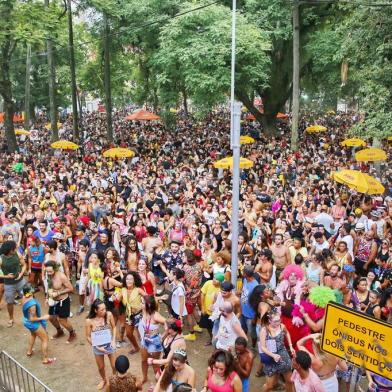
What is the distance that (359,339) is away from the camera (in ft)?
11.0

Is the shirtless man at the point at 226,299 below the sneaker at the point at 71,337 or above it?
above

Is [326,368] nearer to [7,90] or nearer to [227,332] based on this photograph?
[227,332]

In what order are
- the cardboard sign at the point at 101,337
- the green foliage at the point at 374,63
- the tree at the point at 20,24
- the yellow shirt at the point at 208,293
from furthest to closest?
the tree at the point at 20,24
the green foliage at the point at 374,63
the yellow shirt at the point at 208,293
the cardboard sign at the point at 101,337

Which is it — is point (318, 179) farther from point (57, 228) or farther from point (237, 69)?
point (57, 228)

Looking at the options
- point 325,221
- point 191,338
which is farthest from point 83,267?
point 325,221

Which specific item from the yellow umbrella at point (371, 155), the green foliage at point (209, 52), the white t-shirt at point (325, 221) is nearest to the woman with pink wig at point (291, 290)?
the white t-shirt at point (325, 221)

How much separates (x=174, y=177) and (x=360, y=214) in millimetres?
7394

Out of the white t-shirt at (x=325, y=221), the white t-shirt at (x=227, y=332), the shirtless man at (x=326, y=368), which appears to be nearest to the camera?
the shirtless man at (x=326, y=368)

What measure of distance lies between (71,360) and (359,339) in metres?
5.18

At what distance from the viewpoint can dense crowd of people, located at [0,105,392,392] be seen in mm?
5816

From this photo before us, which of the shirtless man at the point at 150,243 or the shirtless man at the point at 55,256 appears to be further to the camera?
the shirtless man at the point at 150,243

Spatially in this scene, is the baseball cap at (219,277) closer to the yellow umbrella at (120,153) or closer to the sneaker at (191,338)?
the sneaker at (191,338)

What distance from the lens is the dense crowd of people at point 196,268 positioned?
582 centimetres

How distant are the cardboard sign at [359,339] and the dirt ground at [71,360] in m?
3.34
